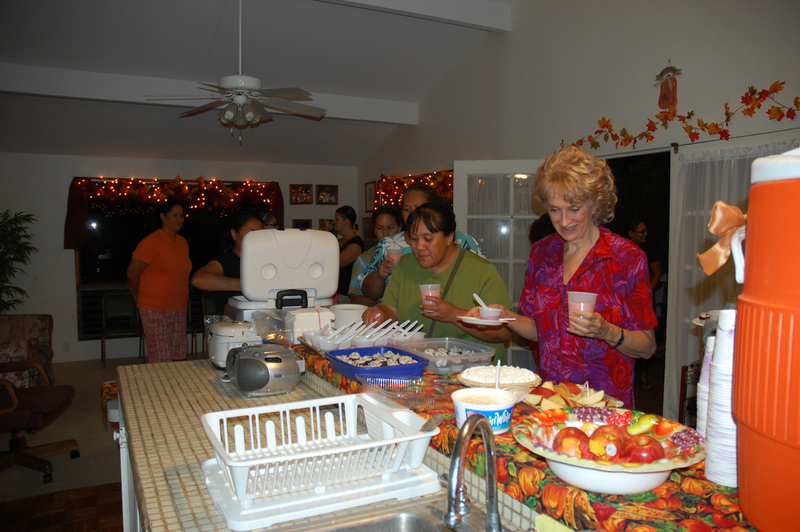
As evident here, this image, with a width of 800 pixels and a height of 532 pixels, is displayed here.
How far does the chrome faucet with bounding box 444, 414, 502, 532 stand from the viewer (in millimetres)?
879

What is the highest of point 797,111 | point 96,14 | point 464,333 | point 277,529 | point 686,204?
point 96,14

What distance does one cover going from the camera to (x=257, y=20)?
4.93 m

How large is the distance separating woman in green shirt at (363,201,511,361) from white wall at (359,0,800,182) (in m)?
2.11

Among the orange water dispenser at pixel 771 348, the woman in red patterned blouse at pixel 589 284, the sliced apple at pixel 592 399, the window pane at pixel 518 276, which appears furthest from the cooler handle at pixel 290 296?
the window pane at pixel 518 276

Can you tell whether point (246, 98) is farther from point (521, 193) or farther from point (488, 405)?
point (488, 405)

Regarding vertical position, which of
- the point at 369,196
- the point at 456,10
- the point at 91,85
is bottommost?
the point at 369,196

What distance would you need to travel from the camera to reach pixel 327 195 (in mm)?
8500

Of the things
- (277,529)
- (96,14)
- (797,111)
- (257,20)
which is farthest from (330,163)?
(277,529)

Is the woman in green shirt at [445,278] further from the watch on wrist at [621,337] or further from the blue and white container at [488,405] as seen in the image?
the blue and white container at [488,405]

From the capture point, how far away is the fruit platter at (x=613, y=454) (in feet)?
2.94

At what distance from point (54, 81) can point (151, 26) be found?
1303 millimetres

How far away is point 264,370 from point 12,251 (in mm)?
6016

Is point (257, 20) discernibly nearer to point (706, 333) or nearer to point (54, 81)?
point (54, 81)

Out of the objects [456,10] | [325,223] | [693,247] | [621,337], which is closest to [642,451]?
[621,337]
